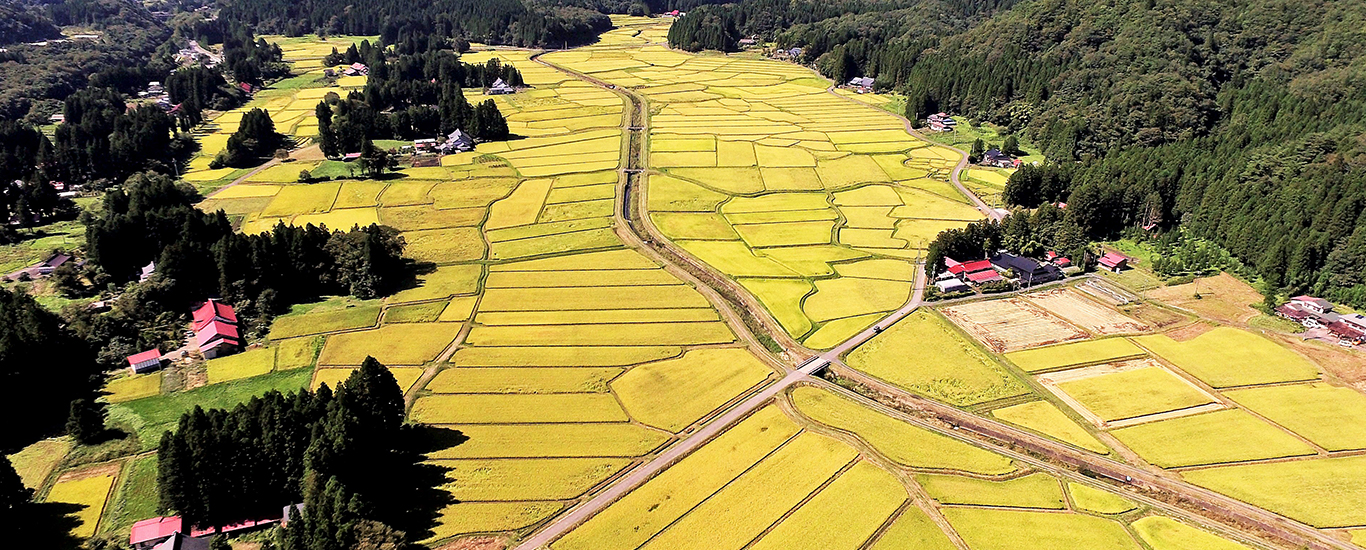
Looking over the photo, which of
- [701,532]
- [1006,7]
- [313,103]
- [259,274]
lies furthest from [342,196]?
[1006,7]

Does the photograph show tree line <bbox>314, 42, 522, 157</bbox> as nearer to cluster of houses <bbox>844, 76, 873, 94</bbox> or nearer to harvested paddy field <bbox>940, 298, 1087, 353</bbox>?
cluster of houses <bbox>844, 76, 873, 94</bbox>

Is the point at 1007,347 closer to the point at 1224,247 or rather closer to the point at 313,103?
the point at 1224,247

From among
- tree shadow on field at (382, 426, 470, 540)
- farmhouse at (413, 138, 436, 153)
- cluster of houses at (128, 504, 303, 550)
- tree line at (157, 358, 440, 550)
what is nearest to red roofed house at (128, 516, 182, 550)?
cluster of houses at (128, 504, 303, 550)

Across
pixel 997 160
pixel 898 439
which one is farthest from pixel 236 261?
pixel 997 160

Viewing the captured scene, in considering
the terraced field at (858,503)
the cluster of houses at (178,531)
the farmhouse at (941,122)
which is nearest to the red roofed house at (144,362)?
the cluster of houses at (178,531)

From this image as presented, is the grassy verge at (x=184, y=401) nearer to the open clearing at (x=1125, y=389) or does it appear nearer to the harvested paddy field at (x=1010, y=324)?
the harvested paddy field at (x=1010, y=324)

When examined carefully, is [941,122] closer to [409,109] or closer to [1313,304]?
[1313,304]
